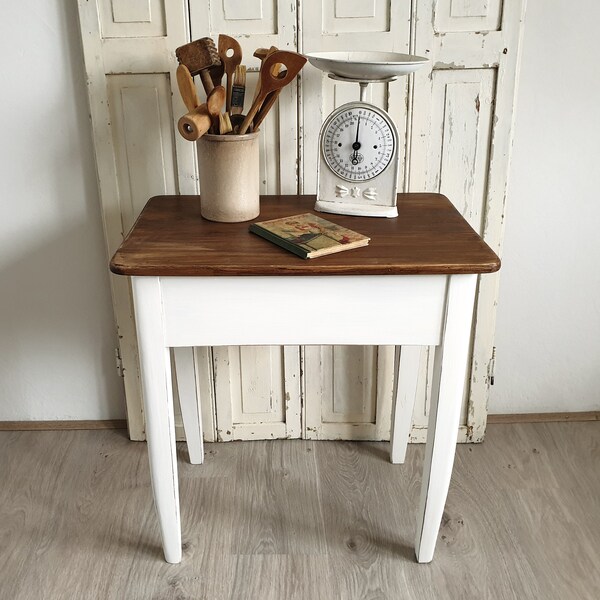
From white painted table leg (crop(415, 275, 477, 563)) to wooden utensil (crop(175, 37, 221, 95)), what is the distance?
2.24ft

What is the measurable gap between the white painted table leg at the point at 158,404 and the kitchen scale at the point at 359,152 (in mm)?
486

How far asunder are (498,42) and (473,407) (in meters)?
0.98

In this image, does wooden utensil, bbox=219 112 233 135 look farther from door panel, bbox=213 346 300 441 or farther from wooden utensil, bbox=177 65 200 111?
door panel, bbox=213 346 300 441

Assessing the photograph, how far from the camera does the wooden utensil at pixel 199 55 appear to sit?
1545mm

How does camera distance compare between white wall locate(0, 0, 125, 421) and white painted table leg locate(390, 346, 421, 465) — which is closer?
white wall locate(0, 0, 125, 421)

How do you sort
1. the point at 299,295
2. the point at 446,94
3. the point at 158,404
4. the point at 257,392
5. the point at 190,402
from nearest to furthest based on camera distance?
the point at 299,295 → the point at 158,404 → the point at 446,94 → the point at 190,402 → the point at 257,392

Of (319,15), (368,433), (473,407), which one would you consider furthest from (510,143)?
(368,433)

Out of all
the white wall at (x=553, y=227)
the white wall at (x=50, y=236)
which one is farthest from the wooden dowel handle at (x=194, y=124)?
the white wall at (x=553, y=227)

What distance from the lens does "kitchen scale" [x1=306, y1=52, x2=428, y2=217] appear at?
1.61 m

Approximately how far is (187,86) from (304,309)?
0.53 metres

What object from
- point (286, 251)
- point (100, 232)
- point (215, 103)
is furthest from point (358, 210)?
point (100, 232)

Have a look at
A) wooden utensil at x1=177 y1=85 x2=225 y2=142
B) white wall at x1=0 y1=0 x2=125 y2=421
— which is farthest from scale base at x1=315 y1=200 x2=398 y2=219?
white wall at x1=0 y1=0 x2=125 y2=421

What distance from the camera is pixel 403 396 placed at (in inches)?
77.9

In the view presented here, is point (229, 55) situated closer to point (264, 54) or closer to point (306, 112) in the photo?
point (264, 54)
